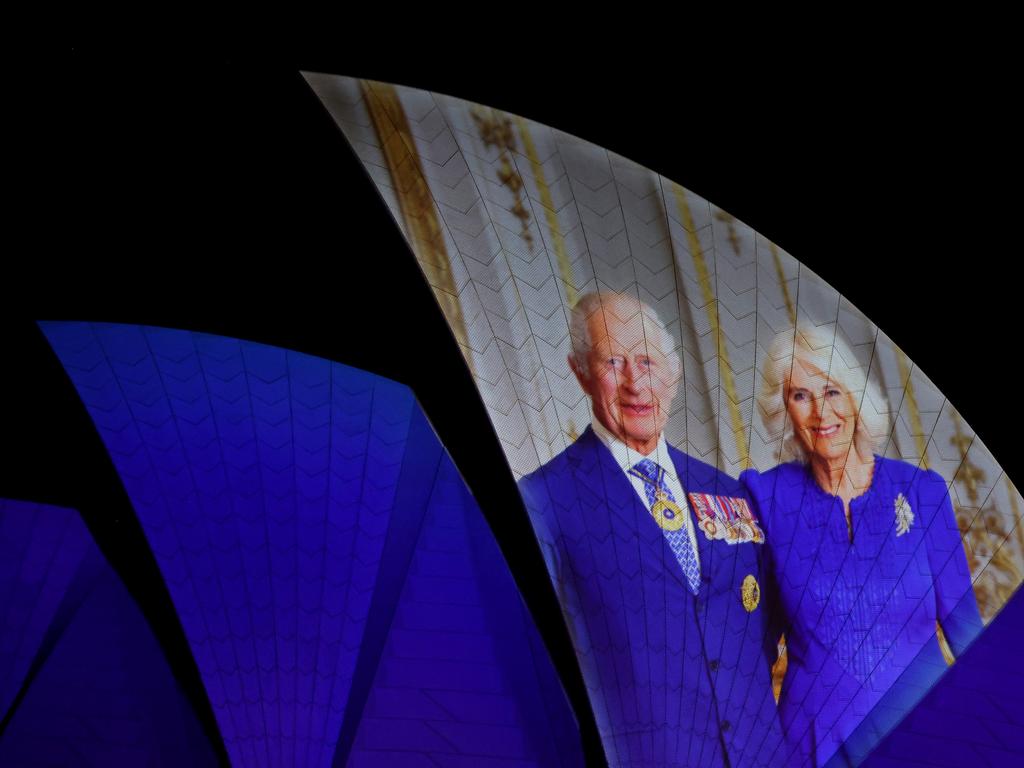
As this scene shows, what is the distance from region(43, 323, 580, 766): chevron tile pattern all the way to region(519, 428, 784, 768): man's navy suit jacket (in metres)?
0.61

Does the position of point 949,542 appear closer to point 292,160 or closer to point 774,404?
point 774,404

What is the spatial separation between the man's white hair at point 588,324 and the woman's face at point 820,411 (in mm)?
996

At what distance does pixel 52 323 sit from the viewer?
772 cm

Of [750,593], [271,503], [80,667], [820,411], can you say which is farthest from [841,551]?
[80,667]

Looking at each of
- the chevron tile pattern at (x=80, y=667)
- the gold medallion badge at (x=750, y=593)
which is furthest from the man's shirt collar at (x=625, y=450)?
the chevron tile pattern at (x=80, y=667)

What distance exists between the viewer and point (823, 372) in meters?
7.57

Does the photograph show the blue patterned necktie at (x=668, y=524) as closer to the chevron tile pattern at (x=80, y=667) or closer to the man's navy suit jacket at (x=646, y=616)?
the man's navy suit jacket at (x=646, y=616)

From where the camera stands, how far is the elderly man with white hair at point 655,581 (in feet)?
24.5

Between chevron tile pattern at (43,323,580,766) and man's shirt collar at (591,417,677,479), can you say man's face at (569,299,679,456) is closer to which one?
man's shirt collar at (591,417,677,479)

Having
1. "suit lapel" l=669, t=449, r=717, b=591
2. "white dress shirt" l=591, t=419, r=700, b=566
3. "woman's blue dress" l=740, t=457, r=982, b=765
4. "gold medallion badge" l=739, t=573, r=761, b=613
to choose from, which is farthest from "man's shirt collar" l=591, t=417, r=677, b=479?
"gold medallion badge" l=739, t=573, r=761, b=613

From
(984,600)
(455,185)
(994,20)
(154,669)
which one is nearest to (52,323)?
(154,669)

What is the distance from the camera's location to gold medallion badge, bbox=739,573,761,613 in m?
7.62

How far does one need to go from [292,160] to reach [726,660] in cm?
505

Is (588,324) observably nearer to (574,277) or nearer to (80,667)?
(574,277)
